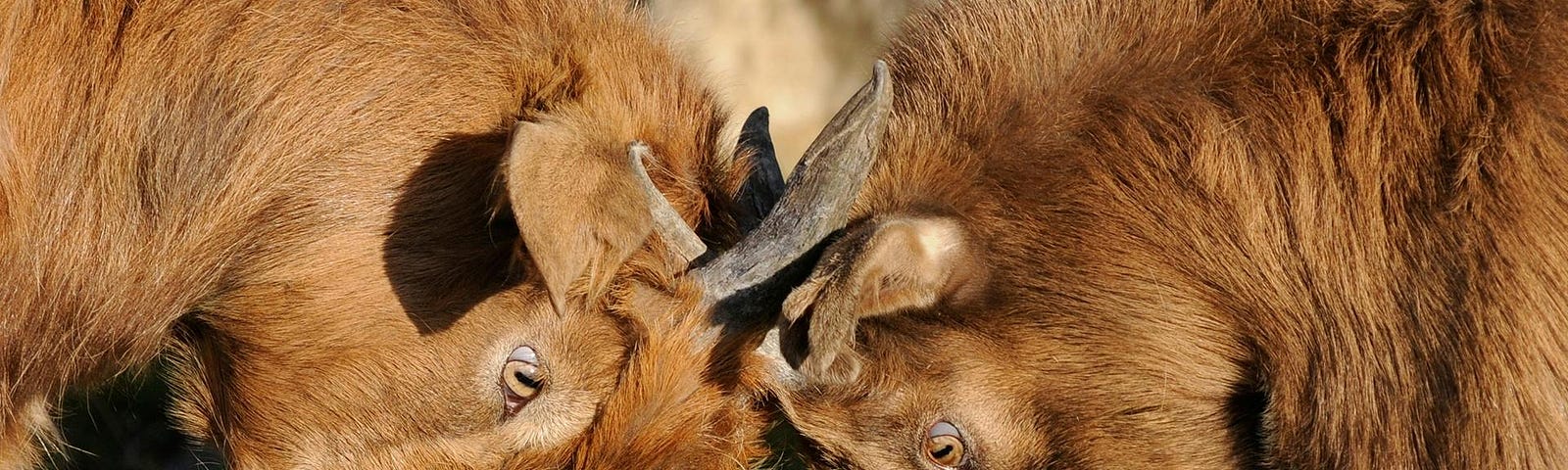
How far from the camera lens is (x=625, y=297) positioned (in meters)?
4.14

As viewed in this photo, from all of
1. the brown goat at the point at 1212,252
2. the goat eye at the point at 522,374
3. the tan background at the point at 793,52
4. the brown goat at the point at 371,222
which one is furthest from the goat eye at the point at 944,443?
the tan background at the point at 793,52

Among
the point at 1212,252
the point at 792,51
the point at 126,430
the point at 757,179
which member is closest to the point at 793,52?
the point at 792,51

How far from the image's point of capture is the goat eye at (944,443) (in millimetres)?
4277

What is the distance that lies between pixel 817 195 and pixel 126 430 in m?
4.18

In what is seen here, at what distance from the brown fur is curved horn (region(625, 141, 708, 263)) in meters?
0.06

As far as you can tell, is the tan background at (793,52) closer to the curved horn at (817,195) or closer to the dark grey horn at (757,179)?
the dark grey horn at (757,179)

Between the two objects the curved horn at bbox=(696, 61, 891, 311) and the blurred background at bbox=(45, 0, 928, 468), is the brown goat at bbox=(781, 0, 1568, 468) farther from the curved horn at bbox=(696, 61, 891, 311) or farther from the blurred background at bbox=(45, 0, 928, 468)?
the blurred background at bbox=(45, 0, 928, 468)

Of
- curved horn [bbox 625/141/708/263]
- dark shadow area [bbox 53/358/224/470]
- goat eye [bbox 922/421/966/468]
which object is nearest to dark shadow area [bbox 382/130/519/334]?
curved horn [bbox 625/141/708/263]

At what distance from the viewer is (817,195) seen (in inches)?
149

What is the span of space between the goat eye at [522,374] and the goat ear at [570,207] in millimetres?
260

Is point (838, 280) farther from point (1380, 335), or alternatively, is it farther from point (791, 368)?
point (1380, 335)

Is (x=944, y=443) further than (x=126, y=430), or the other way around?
(x=126, y=430)

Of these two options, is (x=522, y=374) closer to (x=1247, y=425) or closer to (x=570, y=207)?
(x=570, y=207)

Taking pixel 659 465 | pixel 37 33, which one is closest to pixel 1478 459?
pixel 659 465
